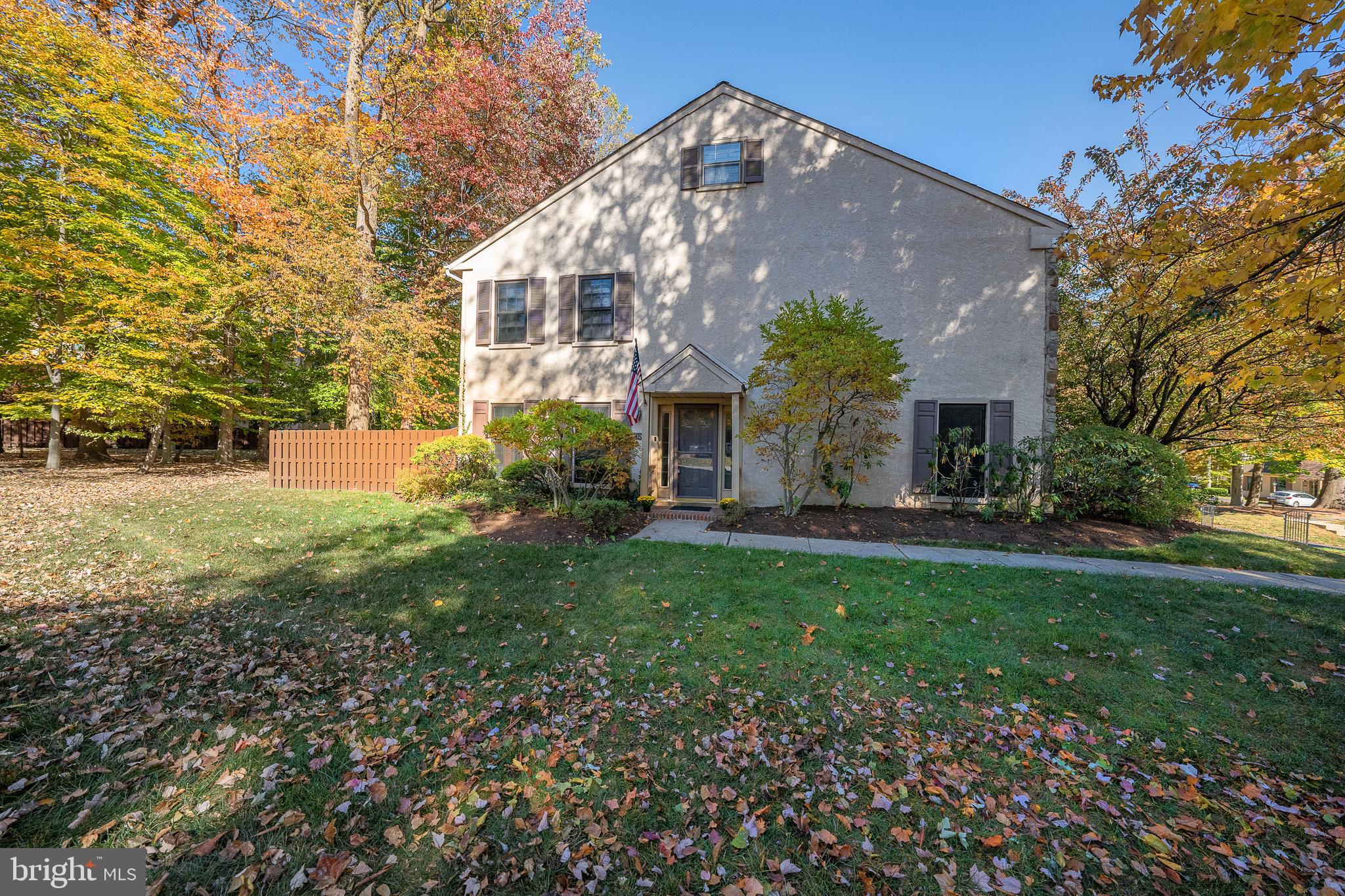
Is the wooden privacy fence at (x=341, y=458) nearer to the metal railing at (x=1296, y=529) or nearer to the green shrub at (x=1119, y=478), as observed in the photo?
the green shrub at (x=1119, y=478)

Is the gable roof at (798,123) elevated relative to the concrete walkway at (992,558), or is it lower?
elevated

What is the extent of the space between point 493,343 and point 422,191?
9435mm

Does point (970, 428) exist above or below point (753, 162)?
below

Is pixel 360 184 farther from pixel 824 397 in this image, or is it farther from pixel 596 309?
pixel 824 397

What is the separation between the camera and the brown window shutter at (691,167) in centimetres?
1023

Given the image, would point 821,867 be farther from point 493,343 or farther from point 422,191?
point 422,191

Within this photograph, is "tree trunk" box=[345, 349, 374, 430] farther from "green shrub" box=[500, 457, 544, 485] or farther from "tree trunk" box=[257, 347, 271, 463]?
"green shrub" box=[500, 457, 544, 485]

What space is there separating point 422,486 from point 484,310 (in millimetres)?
4437

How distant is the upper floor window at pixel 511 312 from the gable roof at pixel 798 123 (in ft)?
3.75

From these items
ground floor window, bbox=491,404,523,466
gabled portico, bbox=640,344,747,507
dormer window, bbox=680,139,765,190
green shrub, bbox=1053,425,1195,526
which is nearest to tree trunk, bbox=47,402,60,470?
ground floor window, bbox=491,404,523,466

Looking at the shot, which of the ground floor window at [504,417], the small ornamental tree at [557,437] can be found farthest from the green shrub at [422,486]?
the small ornamental tree at [557,437]

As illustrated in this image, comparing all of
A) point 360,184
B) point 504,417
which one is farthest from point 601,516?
point 360,184

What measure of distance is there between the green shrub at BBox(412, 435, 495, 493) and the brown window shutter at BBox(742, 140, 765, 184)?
26.7ft

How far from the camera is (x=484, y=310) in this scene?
447 inches
